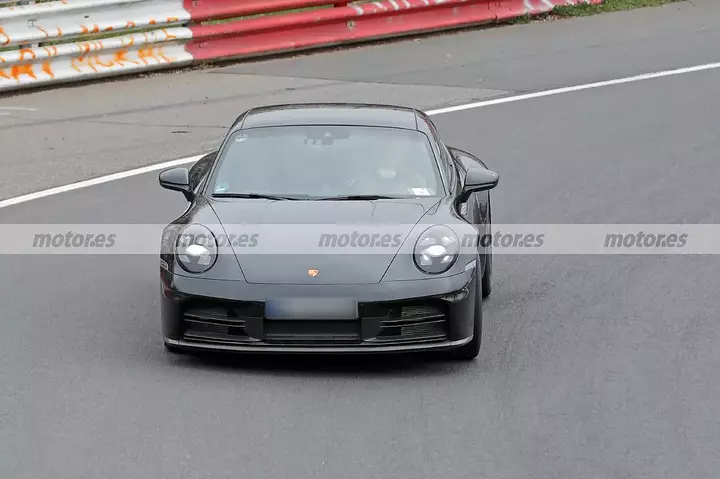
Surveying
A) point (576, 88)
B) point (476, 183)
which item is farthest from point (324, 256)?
point (576, 88)

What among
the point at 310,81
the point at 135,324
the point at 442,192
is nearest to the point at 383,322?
the point at 442,192

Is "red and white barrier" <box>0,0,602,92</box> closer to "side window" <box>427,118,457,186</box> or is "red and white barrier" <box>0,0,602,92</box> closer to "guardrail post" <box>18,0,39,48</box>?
"guardrail post" <box>18,0,39,48</box>

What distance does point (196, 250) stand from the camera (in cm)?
753

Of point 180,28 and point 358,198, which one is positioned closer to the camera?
point 358,198

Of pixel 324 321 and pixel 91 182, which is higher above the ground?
pixel 324 321

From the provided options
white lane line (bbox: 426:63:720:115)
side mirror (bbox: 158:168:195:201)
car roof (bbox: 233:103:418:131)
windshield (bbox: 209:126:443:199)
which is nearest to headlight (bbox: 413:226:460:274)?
windshield (bbox: 209:126:443:199)

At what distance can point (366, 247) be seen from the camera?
24.7ft

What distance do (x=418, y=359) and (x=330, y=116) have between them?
1.80 metres

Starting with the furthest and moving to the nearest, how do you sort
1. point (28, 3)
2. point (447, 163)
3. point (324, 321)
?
point (28, 3), point (447, 163), point (324, 321)

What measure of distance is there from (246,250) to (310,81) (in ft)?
27.2

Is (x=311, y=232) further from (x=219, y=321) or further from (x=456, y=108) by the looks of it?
(x=456, y=108)

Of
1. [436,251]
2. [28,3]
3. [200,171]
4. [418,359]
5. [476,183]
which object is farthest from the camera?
[28,3]

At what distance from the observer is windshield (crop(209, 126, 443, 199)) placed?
27.0 ft

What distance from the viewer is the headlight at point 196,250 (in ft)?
24.5
